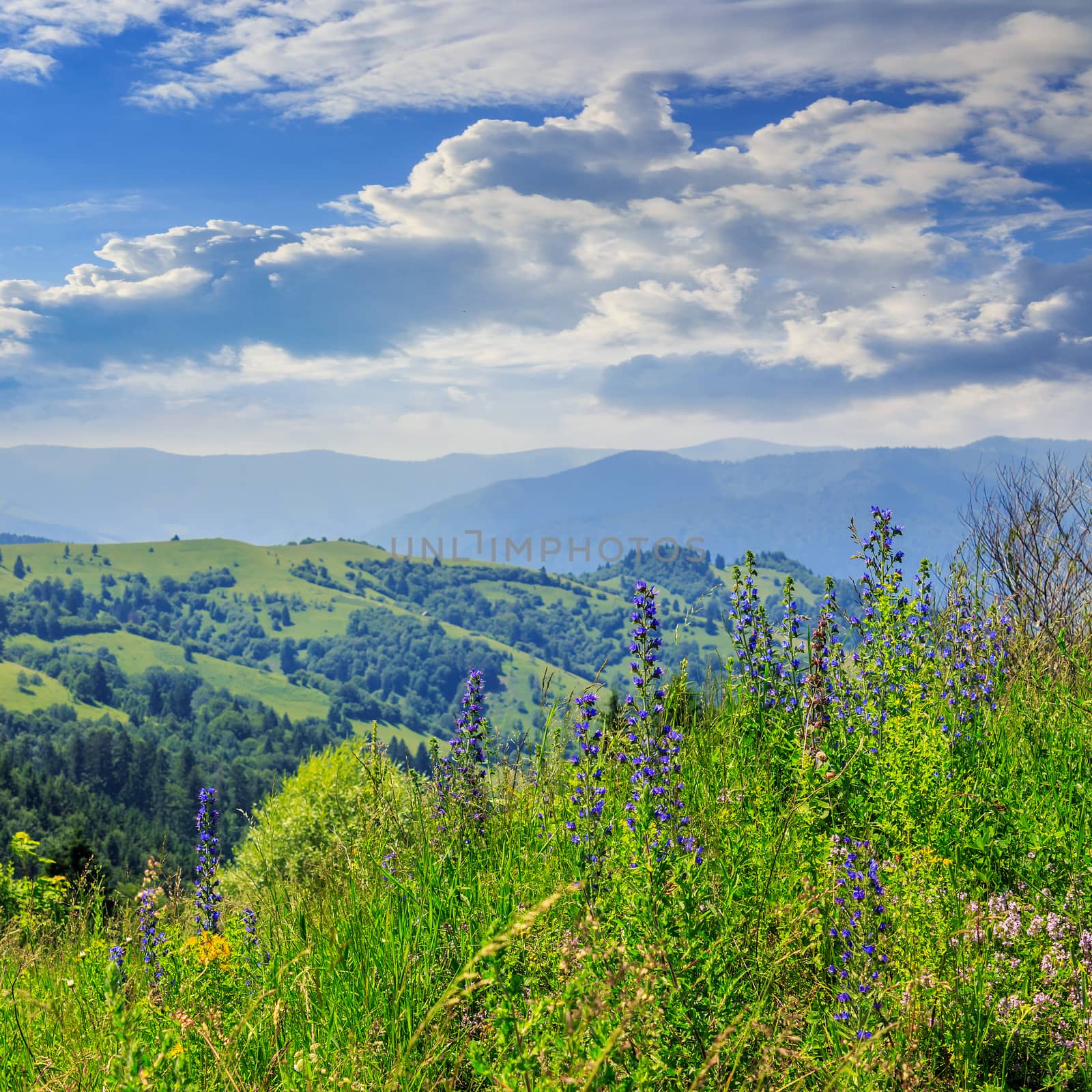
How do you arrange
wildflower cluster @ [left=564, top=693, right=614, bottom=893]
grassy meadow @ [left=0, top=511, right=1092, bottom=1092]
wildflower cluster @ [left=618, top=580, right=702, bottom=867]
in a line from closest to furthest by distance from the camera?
grassy meadow @ [left=0, top=511, right=1092, bottom=1092] < wildflower cluster @ [left=618, top=580, right=702, bottom=867] < wildflower cluster @ [left=564, top=693, right=614, bottom=893]

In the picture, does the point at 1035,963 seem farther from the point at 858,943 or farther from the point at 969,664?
the point at 969,664

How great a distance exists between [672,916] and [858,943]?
890mm

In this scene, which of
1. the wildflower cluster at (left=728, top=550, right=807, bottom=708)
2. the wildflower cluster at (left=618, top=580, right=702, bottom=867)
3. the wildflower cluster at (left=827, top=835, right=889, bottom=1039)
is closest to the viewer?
the wildflower cluster at (left=827, top=835, right=889, bottom=1039)

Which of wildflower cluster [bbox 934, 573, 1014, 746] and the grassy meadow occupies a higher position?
wildflower cluster [bbox 934, 573, 1014, 746]

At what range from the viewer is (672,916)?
281cm

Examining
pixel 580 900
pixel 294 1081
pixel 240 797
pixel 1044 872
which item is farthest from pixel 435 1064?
pixel 240 797

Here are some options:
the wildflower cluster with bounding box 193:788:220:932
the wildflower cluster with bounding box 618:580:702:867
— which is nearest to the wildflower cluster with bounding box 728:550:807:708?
the wildflower cluster with bounding box 618:580:702:867

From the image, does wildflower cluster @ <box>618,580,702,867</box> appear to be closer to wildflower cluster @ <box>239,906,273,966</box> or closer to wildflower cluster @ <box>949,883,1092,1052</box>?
wildflower cluster @ <box>949,883,1092,1052</box>

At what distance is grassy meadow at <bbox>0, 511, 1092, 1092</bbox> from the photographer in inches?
106

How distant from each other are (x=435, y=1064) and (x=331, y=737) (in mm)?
187896

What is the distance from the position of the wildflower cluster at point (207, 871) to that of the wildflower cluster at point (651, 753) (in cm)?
273

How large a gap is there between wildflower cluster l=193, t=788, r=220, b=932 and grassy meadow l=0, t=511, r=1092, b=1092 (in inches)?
1.3

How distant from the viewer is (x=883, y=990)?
116 inches

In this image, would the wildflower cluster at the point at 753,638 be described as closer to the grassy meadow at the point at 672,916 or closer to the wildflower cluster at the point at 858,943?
the grassy meadow at the point at 672,916
